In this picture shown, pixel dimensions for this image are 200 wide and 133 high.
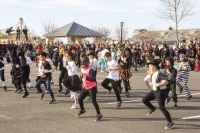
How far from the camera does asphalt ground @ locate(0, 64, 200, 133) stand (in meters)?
6.67

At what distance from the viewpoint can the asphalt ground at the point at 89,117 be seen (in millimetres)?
6672

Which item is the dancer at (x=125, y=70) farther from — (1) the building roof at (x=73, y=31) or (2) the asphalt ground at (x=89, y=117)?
(1) the building roof at (x=73, y=31)

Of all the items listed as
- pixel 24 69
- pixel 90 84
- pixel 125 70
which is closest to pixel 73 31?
pixel 24 69

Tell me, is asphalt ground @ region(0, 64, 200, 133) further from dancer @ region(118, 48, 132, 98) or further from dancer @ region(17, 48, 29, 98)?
dancer @ region(118, 48, 132, 98)

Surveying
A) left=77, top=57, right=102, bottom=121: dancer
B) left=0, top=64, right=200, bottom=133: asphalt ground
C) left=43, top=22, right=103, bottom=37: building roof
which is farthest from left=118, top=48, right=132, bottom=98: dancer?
left=43, top=22, right=103, bottom=37: building roof

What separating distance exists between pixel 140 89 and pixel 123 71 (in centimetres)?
219

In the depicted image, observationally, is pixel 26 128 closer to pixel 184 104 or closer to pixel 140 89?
pixel 184 104

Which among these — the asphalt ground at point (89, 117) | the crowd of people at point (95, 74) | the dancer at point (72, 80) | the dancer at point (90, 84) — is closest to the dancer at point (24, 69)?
the crowd of people at point (95, 74)

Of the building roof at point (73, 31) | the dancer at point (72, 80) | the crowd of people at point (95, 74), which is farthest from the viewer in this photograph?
the building roof at point (73, 31)

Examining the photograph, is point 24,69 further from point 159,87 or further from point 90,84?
point 159,87

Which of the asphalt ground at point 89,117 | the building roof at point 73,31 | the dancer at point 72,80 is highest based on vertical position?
the building roof at point 73,31

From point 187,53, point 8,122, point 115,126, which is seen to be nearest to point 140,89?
point 115,126

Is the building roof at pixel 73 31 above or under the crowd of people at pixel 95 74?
above

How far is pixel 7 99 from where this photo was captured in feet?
34.4
